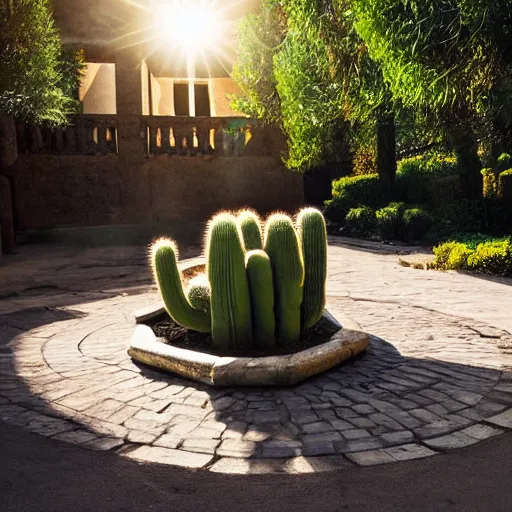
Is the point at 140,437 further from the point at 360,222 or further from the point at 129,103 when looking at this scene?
the point at 129,103

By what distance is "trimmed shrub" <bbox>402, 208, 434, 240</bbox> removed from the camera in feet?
44.7

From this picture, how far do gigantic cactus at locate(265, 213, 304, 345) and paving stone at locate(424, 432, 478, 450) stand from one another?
1660mm

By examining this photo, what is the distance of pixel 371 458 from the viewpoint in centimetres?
328

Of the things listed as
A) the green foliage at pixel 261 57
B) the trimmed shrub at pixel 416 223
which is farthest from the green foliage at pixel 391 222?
the green foliage at pixel 261 57

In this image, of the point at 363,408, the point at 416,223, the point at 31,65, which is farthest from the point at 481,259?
the point at 31,65

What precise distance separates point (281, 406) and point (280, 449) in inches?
23.1

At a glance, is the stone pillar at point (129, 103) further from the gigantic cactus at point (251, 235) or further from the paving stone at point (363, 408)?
the paving stone at point (363, 408)

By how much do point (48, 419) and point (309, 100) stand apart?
12352 mm

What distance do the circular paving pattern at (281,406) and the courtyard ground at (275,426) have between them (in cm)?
1

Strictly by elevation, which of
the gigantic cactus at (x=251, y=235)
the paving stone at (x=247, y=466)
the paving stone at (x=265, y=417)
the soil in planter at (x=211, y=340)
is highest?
the gigantic cactus at (x=251, y=235)

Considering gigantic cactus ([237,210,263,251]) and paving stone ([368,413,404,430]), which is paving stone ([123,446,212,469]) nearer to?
paving stone ([368,413,404,430])

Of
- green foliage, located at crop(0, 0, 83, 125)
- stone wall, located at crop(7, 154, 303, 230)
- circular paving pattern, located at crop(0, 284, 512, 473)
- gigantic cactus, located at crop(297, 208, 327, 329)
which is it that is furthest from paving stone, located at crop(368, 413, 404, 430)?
stone wall, located at crop(7, 154, 303, 230)

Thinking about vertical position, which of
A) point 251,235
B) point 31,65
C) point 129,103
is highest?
point 31,65

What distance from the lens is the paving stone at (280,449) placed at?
11.0 feet
